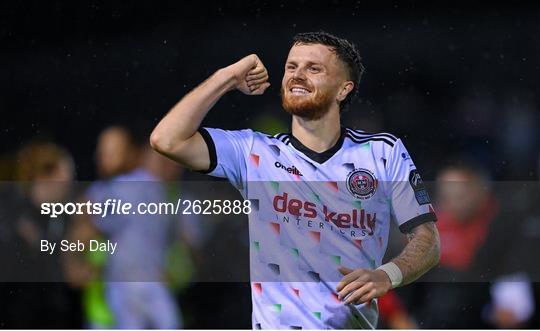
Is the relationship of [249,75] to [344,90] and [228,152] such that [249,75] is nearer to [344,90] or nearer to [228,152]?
[228,152]

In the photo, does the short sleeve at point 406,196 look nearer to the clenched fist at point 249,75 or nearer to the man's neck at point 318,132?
the man's neck at point 318,132

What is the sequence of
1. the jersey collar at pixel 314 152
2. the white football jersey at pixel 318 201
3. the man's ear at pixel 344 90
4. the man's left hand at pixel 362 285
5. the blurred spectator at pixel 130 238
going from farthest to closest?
1. the blurred spectator at pixel 130 238
2. the man's ear at pixel 344 90
3. the jersey collar at pixel 314 152
4. the white football jersey at pixel 318 201
5. the man's left hand at pixel 362 285

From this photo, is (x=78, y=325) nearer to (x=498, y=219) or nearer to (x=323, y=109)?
(x=323, y=109)

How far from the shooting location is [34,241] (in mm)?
5512

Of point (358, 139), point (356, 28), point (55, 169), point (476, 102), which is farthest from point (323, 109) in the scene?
point (55, 169)

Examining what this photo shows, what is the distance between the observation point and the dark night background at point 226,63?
5.61 m

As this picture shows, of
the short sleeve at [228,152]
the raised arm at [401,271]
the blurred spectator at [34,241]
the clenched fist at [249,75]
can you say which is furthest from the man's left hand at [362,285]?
the blurred spectator at [34,241]

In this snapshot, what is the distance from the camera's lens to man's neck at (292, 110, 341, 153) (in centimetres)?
475

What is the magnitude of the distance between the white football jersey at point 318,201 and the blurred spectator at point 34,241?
1292 millimetres

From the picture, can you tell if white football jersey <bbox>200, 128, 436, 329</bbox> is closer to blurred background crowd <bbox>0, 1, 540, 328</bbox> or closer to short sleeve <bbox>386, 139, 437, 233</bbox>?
short sleeve <bbox>386, 139, 437, 233</bbox>

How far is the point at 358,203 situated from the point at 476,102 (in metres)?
1.34

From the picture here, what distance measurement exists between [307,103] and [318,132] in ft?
0.49

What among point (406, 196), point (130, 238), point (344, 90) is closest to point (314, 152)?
point (344, 90)

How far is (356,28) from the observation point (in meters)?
5.45
